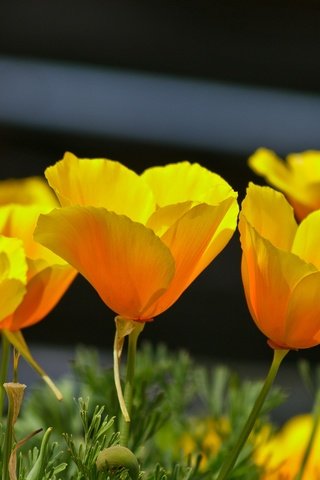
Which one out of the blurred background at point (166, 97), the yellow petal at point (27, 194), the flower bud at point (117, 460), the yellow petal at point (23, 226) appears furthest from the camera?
the blurred background at point (166, 97)

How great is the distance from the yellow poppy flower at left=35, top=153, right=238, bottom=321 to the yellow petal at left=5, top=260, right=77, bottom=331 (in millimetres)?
35

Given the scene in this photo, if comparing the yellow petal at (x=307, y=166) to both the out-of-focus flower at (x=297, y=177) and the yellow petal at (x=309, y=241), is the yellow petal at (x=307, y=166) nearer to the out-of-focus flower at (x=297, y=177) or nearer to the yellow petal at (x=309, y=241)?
the out-of-focus flower at (x=297, y=177)

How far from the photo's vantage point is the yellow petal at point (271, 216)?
0.40 m

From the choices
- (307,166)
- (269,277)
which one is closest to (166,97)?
(307,166)

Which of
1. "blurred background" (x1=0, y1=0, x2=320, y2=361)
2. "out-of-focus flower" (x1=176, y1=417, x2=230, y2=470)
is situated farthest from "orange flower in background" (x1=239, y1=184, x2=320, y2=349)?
"blurred background" (x1=0, y1=0, x2=320, y2=361)

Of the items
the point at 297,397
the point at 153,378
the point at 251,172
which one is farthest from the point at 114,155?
the point at 153,378

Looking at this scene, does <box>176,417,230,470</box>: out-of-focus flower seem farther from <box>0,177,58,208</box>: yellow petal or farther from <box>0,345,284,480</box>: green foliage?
<box>0,177,58,208</box>: yellow petal

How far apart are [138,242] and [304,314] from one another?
6 centimetres

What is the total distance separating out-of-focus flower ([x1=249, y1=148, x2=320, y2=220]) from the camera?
0.54 metres

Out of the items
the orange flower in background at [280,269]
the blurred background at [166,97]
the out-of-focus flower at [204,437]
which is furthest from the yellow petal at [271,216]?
Answer: the blurred background at [166,97]

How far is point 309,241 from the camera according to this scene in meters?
0.41

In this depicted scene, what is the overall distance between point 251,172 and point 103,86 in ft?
0.98

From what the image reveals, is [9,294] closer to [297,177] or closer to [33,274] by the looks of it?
[33,274]

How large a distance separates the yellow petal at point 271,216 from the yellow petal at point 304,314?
3cm
